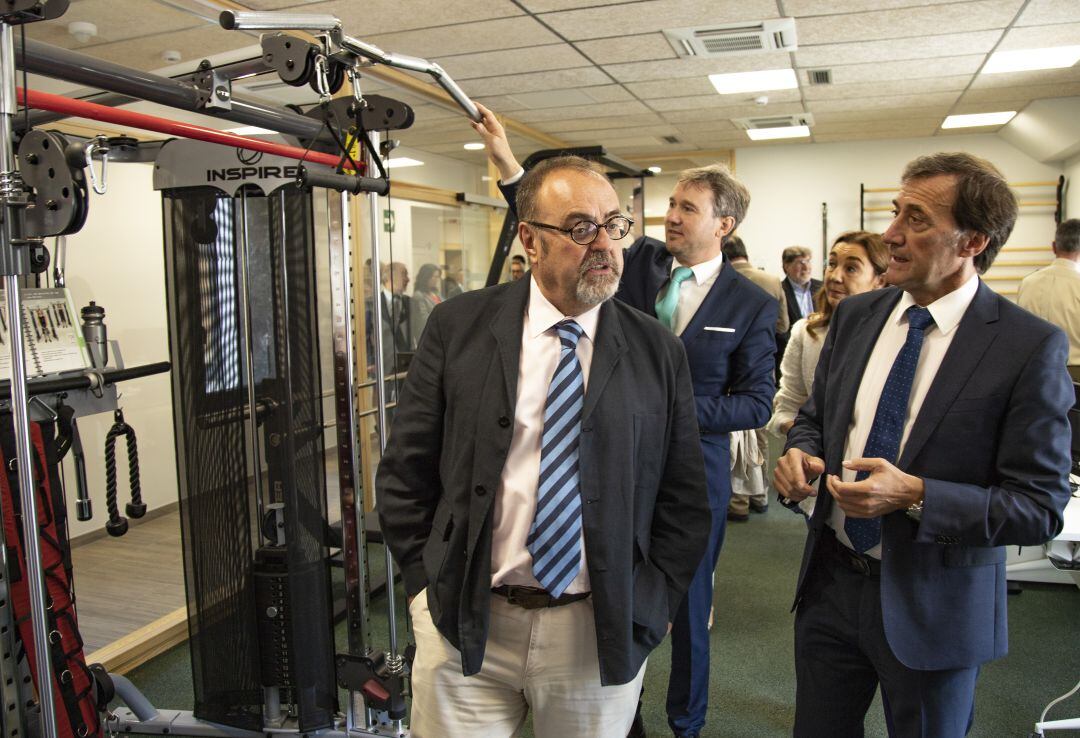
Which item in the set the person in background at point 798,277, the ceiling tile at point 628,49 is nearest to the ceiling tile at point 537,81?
the ceiling tile at point 628,49

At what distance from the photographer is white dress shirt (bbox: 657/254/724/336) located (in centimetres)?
238

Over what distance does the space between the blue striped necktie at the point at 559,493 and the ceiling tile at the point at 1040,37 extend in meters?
4.86

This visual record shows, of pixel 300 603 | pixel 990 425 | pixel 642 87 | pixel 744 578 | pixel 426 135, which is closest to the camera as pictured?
pixel 990 425

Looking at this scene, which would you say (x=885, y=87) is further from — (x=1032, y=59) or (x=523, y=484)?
(x=523, y=484)

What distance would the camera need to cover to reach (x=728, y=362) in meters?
2.31

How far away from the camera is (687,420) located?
1562 millimetres

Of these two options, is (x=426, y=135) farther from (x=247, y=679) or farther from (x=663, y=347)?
(x=663, y=347)

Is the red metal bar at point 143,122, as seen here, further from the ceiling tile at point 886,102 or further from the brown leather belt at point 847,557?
the ceiling tile at point 886,102

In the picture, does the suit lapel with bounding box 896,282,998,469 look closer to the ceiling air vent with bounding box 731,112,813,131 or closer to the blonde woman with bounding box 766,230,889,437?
the blonde woman with bounding box 766,230,889,437

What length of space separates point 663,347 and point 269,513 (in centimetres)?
134

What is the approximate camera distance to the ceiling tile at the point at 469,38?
14.7 feet

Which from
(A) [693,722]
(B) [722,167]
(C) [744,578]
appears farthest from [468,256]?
(A) [693,722]

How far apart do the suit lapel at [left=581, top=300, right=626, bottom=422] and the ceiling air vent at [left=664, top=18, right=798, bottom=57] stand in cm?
365

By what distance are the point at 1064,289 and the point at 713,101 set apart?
3204 mm
